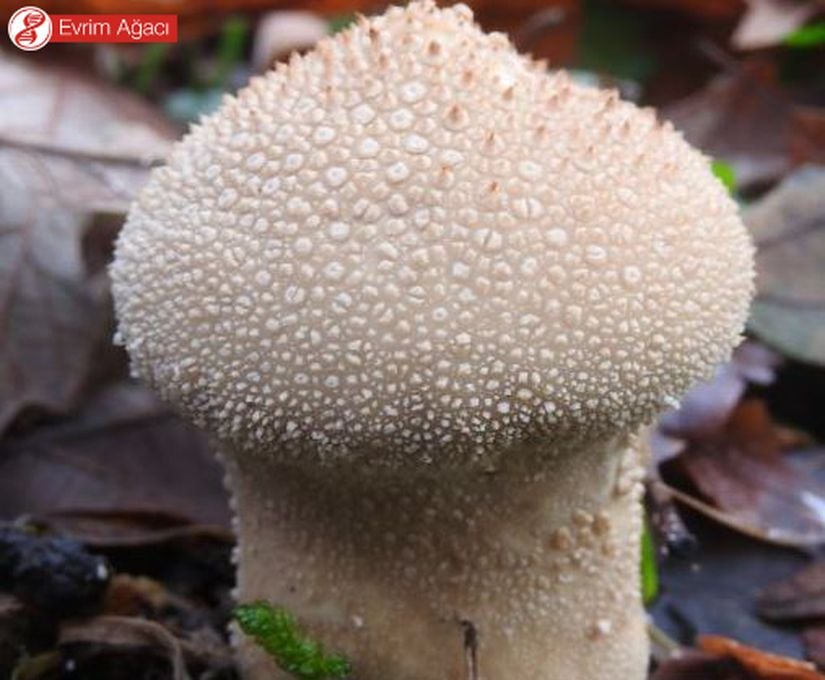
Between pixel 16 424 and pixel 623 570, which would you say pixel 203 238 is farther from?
pixel 16 424

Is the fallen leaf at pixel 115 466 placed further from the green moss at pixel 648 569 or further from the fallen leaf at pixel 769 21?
the fallen leaf at pixel 769 21

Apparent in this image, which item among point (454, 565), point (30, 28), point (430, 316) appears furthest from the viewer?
point (30, 28)

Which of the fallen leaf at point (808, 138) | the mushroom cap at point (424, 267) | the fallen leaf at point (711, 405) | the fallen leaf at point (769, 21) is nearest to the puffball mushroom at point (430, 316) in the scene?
the mushroom cap at point (424, 267)

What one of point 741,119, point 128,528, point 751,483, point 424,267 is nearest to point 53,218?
point 128,528

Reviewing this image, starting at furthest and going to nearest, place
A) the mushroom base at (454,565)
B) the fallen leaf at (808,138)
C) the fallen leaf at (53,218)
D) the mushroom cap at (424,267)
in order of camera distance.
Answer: the fallen leaf at (808,138) < the fallen leaf at (53,218) < the mushroom base at (454,565) < the mushroom cap at (424,267)

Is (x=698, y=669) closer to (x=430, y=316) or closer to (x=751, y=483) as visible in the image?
(x=751, y=483)

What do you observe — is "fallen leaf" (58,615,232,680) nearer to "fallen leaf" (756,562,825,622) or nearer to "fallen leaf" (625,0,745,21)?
"fallen leaf" (756,562,825,622)
